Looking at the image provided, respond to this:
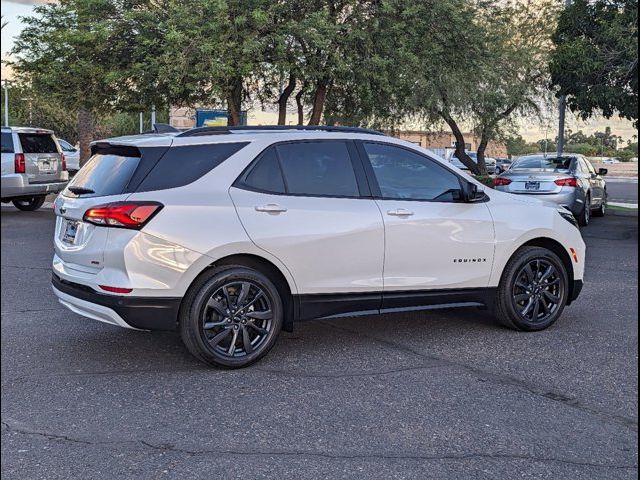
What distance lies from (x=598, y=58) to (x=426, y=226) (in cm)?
1342

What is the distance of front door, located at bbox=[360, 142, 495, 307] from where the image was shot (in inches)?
226

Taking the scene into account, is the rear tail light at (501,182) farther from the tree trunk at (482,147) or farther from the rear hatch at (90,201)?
the tree trunk at (482,147)

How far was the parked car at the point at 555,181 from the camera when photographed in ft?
50.1

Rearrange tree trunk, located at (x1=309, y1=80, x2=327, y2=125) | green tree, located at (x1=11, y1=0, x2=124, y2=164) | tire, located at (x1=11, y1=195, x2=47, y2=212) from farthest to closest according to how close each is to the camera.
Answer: tree trunk, located at (x1=309, y1=80, x2=327, y2=125) < green tree, located at (x1=11, y1=0, x2=124, y2=164) < tire, located at (x1=11, y1=195, x2=47, y2=212)

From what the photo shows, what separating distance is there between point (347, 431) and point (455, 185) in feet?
9.13

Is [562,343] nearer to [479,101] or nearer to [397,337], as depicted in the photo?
[397,337]

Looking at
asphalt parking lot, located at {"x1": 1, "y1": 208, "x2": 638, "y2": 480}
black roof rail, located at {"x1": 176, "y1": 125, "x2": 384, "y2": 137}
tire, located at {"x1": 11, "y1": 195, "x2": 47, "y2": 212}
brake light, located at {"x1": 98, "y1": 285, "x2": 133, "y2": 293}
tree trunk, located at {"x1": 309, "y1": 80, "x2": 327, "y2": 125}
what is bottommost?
asphalt parking lot, located at {"x1": 1, "y1": 208, "x2": 638, "y2": 480}

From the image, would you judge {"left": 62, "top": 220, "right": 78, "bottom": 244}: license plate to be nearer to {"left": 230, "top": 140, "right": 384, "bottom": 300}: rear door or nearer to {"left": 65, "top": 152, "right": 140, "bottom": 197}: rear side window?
{"left": 65, "top": 152, "right": 140, "bottom": 197}: rear side window

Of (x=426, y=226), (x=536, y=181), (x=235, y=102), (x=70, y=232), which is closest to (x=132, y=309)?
(x=70, y=232)

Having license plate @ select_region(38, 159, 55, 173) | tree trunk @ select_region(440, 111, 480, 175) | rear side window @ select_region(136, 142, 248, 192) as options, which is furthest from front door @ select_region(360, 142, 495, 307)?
tree trunk @ select_region(440, 111, 480, 175)

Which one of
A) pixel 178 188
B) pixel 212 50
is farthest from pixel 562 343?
pixel 212 50

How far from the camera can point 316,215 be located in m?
5.43

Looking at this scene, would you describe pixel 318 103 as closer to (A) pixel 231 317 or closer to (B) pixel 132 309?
(A) pixel 231 317

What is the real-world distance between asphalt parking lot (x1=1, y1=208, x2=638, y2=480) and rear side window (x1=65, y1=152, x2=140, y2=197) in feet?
1.56
